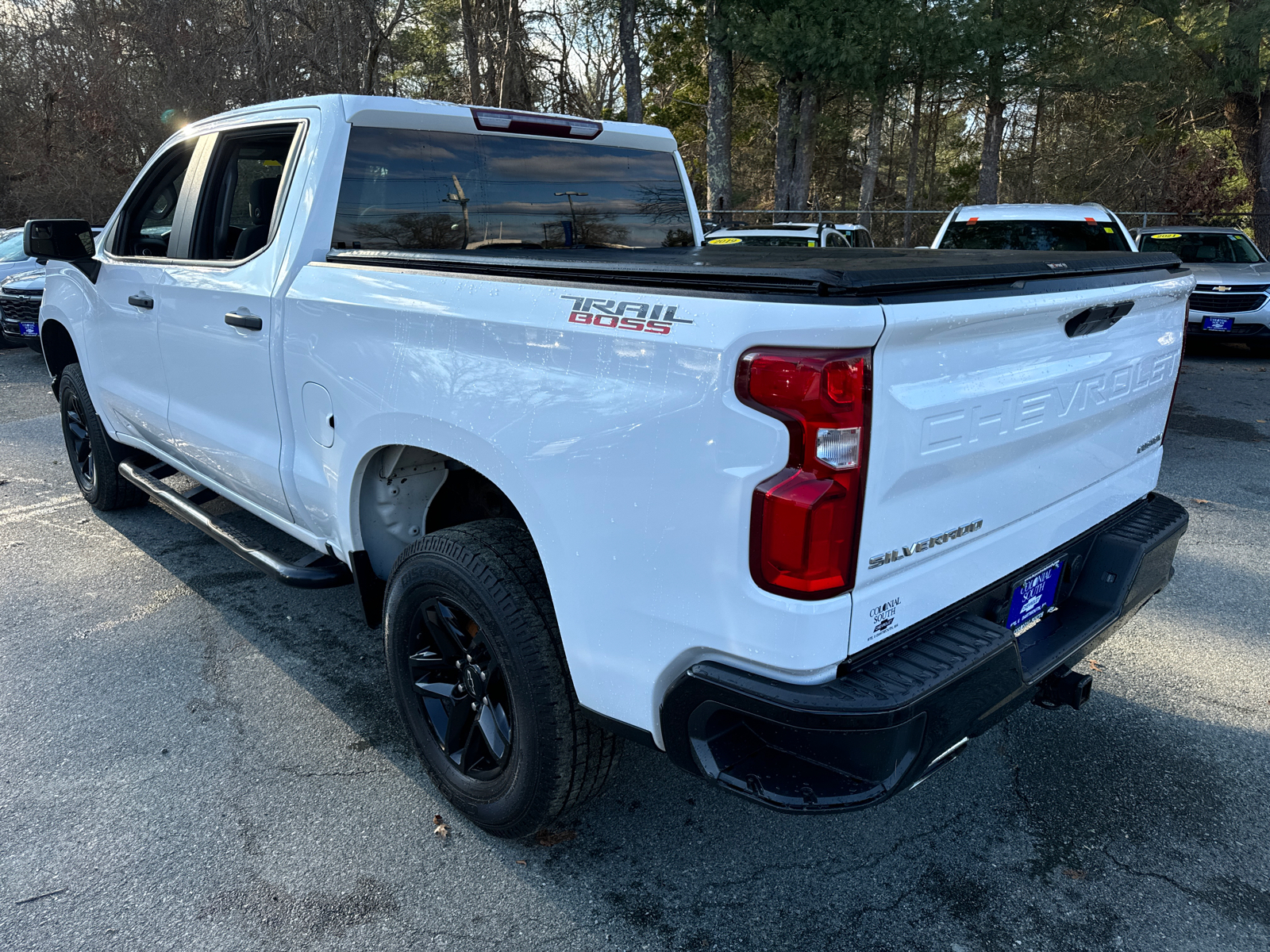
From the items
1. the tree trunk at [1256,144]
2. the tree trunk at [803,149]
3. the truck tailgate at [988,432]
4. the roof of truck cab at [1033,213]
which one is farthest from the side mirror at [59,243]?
the tree trunk at [1256,144]

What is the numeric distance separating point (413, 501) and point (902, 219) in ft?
87.4

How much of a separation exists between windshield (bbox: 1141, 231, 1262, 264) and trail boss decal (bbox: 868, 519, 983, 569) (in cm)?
1238

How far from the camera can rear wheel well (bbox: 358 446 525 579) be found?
299cm

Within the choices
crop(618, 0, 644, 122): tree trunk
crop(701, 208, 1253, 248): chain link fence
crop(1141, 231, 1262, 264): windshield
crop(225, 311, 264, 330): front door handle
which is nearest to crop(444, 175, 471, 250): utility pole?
crop(225, 311, 264, 330): front door handle

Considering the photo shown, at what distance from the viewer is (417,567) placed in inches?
104

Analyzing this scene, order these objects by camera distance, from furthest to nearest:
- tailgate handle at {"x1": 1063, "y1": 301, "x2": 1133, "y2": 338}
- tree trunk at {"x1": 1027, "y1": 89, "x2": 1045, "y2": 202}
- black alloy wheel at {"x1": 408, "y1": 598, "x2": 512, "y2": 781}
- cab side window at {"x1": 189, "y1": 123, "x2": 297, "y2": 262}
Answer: tree trunk at {"x1": 1027, "y1": 89, "x2": 1045, "y2": 202} < cab side window at {"x1": 189, "y1": 123, "x2": 297, "y2": 262} < black alloy wheel at {"x1": 408, "y1": 598, "x2": 512, "y2": 781} < tailgate handle at {"x1": 1063, "y1": 301, "x2": 1133, "y2": 338}

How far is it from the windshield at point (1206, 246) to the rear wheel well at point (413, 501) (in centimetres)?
1237

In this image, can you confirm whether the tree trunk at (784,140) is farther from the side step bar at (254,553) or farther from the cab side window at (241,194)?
the side step bar at (254,553)

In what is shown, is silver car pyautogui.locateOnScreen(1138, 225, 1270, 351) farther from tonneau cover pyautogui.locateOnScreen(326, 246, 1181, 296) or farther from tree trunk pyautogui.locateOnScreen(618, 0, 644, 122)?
tree trunk pyautogui.locateOnScreen(618, 0, 644, 122)

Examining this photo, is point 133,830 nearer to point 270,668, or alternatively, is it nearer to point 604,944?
point 270,668

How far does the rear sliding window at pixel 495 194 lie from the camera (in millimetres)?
3322

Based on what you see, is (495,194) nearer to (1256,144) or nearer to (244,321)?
(244,321)

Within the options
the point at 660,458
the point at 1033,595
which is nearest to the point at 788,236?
the point at 1033,595

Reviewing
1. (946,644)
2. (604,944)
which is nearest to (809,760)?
(946,644)
